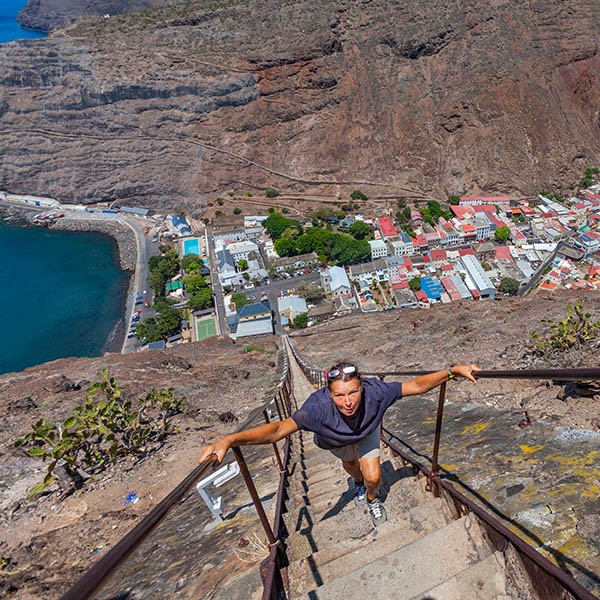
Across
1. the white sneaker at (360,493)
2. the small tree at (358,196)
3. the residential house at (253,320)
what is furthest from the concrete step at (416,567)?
the small tree at (358,196)

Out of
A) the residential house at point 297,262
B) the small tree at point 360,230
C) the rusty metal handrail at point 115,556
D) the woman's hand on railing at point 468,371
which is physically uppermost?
the small tree at point 360,230

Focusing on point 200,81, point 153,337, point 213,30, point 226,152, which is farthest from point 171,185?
point 153,337

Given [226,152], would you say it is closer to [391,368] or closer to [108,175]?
[108,175]

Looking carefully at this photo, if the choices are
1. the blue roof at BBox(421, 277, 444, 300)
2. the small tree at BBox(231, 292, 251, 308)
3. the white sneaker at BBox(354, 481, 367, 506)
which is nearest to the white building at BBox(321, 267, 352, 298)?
the blue roof at BBox(421, 277, 444, 300)

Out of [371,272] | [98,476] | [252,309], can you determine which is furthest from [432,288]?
[98,476]

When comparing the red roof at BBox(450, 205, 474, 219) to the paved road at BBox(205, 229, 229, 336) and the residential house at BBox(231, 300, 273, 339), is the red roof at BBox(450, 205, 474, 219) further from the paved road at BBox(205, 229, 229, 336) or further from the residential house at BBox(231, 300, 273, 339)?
the paved road at BBox(205, 229, 229, 336)

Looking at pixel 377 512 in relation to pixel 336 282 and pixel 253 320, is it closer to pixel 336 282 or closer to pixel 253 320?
pixel 253 320

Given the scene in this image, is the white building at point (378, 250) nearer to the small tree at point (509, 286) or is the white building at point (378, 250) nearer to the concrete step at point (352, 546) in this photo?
the small tree at point (509, 286)
